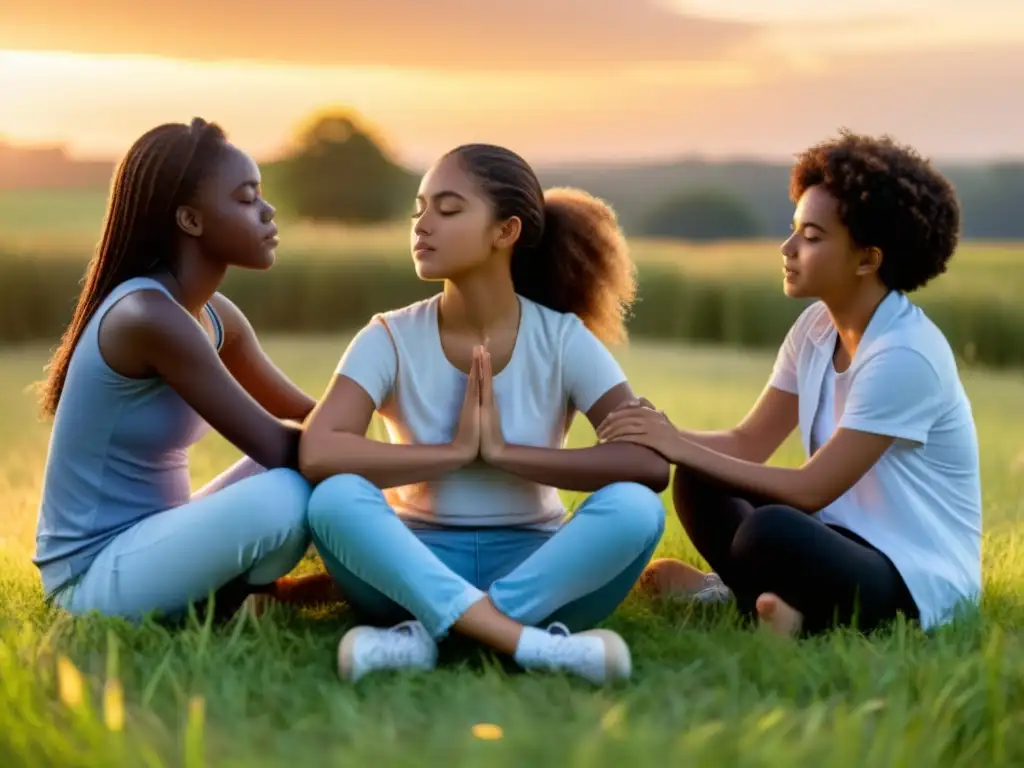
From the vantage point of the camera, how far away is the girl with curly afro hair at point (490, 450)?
299 centimetres

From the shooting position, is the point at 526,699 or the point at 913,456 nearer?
the point at 526,699

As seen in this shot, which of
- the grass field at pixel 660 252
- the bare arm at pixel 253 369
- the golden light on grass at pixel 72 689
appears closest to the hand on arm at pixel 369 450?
the bare arm at pixel 253 369

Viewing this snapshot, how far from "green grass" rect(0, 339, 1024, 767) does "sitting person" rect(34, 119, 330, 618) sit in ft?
0.51

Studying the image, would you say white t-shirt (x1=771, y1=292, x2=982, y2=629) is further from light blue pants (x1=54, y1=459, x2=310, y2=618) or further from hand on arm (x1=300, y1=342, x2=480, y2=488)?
light blue pants (x1=54, y1=459, x2=310, y2=618)

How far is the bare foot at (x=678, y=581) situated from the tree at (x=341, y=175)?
883 inches

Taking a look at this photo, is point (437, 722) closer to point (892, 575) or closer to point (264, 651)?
point (264, 651)

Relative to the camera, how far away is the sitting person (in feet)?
10.3

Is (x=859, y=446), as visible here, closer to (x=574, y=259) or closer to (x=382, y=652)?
(x=574, y=259)

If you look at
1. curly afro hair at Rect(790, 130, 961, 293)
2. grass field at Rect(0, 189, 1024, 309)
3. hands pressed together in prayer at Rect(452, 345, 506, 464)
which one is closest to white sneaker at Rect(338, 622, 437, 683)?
hands pressed together in prayer at Rect(452, 345, 506, 464)

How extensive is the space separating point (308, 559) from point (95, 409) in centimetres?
122

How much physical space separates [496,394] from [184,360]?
0.83m

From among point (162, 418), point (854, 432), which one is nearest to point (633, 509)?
point (854, 432)

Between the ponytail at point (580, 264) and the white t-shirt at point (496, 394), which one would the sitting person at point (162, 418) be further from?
the ponytail at point (580, 264)

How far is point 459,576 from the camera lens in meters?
3.08
